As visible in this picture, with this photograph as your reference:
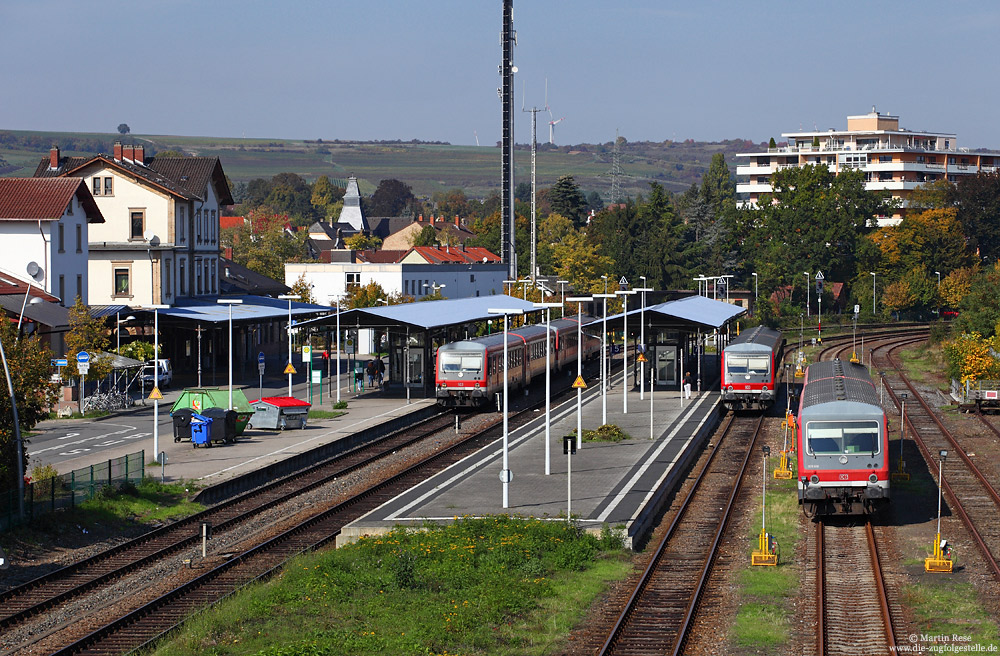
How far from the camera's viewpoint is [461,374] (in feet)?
171

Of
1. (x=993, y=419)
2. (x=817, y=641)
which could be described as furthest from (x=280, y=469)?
(x=993, y=419)

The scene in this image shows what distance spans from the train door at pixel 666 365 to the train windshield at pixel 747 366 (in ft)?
23.0

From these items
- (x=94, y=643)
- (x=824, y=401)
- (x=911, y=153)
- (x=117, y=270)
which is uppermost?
(x=911, y=153)

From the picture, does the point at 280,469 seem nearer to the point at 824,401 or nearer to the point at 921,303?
the point at 824,401

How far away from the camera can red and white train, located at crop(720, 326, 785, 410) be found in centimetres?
4962

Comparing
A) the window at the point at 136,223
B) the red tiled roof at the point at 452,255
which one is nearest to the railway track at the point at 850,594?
the window at the point at 136,223

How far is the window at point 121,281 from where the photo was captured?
67750mm

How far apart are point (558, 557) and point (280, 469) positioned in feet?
52.0

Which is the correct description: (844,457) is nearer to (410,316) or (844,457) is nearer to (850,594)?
(850,594)

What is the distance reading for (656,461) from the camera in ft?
120

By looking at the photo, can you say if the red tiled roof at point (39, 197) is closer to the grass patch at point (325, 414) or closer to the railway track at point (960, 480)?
the grass patch at point (325, 414)

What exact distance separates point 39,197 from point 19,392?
100 feet

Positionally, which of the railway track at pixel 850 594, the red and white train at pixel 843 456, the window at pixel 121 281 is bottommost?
the railway track at pixel 850 594

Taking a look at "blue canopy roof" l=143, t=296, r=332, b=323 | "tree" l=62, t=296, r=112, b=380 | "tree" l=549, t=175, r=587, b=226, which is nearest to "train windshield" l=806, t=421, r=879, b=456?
"tree" l=62, t=296, r=112, b=380
